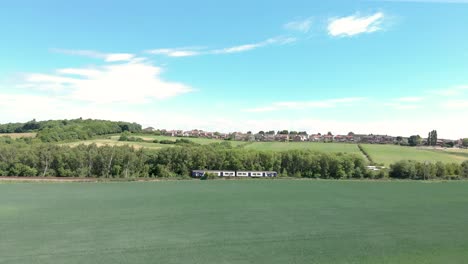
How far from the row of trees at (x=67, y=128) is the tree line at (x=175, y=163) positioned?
28.7 feet

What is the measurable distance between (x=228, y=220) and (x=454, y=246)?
17722 mm

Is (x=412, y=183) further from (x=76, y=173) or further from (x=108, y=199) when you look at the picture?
(x=76, y=173)

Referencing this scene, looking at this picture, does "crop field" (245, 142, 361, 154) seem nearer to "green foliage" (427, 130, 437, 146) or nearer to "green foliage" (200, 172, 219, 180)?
"green foliage" (200, 172, 219, 180)

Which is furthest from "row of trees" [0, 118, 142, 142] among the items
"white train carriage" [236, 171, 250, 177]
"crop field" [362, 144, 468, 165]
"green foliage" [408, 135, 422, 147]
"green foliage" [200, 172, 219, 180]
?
"green foliage" [408, 135, 422, 147]

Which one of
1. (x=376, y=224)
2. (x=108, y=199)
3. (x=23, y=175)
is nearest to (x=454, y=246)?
(x=376, y=224)

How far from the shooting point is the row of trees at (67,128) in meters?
84.0

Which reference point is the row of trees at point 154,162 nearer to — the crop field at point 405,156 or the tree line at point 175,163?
the tree line at point 175,163

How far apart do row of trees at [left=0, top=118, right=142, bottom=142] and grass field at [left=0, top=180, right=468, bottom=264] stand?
123 feet

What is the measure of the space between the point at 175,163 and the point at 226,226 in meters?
39.7

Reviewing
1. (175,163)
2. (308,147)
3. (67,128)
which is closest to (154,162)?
(175,163)

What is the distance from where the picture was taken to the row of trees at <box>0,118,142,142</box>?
276 ft

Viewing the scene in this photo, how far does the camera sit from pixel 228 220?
3141cm

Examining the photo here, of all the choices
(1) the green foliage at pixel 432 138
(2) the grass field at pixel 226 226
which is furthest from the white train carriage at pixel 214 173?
(1) the green foliage at pixel 432 138

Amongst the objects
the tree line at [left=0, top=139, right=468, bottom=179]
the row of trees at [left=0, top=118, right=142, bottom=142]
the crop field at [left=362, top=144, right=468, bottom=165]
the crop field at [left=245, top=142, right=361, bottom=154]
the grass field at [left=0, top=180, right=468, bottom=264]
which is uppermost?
the row of trees at [left=0, top=118, right=142, bottom=142]
